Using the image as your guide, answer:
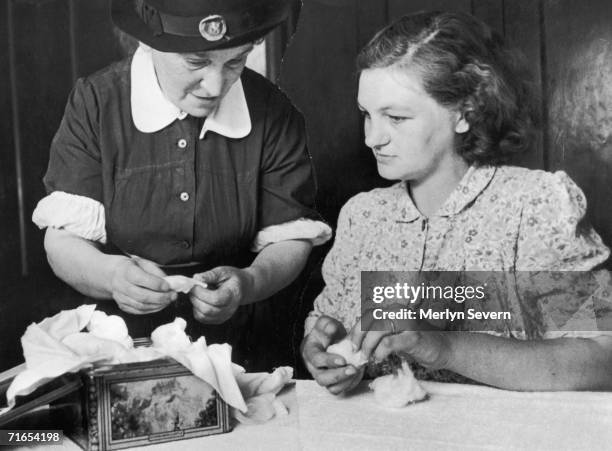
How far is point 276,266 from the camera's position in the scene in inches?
43.8

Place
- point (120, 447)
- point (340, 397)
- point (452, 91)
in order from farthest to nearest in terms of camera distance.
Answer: point (452, 91)
point (340, 397)
point (120, 447)

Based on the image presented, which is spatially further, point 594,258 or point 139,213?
point 139,213

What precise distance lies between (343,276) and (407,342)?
244mm

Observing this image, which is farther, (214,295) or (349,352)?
(214,295)

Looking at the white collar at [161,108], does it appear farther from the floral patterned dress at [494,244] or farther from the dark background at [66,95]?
the floral patterned dress at [494,244]

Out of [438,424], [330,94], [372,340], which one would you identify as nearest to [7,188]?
[330,94]

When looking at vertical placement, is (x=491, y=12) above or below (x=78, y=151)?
above

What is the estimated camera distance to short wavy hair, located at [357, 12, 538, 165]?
102cm

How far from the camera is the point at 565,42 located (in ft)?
3.26

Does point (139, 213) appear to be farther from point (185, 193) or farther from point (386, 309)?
point (386, 309)

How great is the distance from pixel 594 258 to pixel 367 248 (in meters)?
0.32

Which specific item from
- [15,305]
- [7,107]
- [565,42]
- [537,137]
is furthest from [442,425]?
[7,107]

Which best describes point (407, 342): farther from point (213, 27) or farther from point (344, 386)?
point (213, 27)

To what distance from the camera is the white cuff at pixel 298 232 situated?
112cm
